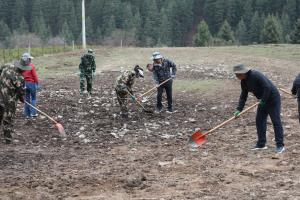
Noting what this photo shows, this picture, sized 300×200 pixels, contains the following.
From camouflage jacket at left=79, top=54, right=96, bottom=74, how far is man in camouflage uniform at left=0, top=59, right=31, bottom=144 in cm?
649

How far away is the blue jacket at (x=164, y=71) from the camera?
600 inches

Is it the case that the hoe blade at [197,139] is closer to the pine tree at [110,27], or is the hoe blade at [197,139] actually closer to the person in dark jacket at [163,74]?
the person in dark jacket at [163,74]

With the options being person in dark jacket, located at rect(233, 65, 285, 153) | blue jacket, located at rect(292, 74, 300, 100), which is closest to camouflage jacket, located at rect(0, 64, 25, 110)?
person in dark jacket, located at rect(233, 65, 285, 153)

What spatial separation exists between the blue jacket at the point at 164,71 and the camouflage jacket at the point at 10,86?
4.89 metres

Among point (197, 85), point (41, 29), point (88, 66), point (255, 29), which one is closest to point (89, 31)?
point (41, 29)

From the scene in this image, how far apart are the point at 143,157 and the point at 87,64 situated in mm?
8312

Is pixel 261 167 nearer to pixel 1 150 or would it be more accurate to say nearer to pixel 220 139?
pixel 220 139

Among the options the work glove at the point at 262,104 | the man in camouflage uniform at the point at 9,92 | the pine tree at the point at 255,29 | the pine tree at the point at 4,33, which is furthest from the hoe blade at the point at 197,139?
the pine tree at the point at 4,33

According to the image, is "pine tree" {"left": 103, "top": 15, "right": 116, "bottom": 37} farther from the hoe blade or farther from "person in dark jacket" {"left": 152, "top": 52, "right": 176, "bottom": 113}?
the hoe blade

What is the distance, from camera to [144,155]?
10609mm

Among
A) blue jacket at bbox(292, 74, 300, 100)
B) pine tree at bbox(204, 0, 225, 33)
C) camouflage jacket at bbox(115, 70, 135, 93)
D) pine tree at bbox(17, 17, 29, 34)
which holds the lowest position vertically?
camouflage jacket at bbox(115, 70, 135, 93)

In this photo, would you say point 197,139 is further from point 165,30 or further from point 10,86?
point 165,30

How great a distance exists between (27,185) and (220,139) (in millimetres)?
5002

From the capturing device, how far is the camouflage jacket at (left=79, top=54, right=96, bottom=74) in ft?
59.1
